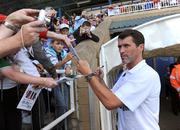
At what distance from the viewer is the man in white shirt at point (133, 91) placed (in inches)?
102

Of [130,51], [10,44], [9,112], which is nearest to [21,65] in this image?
[9,112]

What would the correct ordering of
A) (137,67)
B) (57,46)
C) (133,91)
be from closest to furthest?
(133,91) < (137,67) < (57,46)

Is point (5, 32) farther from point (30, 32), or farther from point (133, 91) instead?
point (133, 91)

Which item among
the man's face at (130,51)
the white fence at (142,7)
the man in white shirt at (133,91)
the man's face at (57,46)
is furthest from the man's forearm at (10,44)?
the white fence at (142,7)

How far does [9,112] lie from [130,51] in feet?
3.77

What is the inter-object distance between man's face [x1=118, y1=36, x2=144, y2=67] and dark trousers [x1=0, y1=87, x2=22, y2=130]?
1007 millimetres

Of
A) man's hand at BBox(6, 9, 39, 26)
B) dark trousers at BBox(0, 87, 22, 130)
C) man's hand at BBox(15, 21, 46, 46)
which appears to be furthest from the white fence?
man's hand at BBox(15, 21, 46, 46)

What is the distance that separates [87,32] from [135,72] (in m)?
3.90

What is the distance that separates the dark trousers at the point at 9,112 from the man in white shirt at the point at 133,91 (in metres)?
0.68

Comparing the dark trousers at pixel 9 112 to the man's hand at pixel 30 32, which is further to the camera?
the dark trousers at pixel 9 112

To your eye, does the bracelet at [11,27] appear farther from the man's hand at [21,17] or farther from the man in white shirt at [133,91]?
the man in white shirt at [133,91]

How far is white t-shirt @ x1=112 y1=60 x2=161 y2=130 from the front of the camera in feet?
8.74

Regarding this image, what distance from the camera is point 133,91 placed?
8.75ft

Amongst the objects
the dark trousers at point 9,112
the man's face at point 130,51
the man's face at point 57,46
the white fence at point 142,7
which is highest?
the man's face at point 130,51
